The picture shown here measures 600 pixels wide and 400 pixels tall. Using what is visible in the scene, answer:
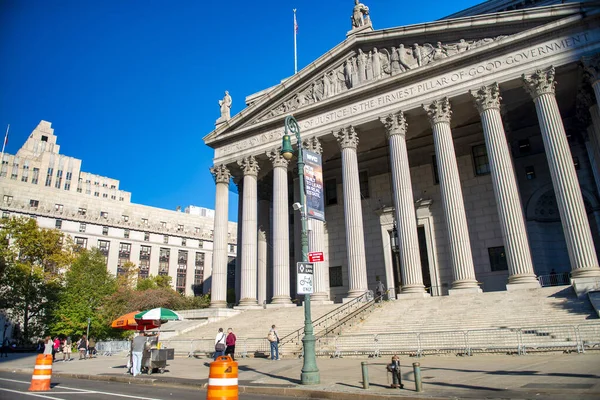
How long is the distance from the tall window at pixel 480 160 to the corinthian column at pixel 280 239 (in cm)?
1529

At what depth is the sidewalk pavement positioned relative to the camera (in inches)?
368

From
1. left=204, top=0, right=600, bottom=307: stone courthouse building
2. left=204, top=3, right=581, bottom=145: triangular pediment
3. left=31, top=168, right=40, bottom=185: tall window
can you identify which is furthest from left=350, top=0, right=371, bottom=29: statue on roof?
left=31, top=168, right=40, bottom=185: tall window

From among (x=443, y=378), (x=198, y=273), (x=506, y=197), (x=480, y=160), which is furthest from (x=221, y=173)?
(x=198, y=273)

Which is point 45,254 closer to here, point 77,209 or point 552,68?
point 77,209

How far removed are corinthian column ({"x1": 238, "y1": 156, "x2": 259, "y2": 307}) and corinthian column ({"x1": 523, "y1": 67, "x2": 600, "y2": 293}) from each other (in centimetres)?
2077

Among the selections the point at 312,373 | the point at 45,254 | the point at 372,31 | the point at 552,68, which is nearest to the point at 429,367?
the point at 312,373

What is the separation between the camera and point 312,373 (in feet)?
40.0

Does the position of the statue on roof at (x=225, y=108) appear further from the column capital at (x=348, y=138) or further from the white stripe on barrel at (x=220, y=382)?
the white stripe on barrel at (x=220, y=382)

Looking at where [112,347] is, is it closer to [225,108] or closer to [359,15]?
[225,108]

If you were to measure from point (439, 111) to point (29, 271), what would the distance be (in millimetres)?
44991

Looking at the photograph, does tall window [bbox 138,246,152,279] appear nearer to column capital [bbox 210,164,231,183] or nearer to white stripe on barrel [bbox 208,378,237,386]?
column capital [bbox 210,164,231,183]

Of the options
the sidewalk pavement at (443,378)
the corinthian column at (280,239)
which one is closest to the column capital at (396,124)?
the corinthian column at (280,239)

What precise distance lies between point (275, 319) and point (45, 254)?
1405 inches

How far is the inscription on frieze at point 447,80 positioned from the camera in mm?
24781
